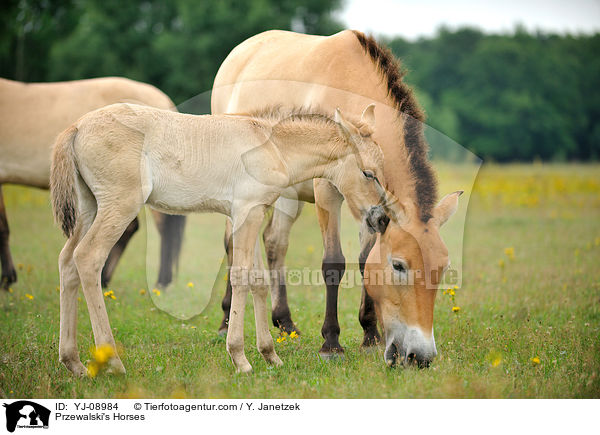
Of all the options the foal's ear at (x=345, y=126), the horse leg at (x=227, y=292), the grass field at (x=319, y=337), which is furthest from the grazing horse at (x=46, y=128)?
the foal's ear at (x=345, y=126)

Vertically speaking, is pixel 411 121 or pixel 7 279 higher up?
pixel 411 121

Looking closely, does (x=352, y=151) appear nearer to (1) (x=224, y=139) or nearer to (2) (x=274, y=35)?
(1) (x=224, y=139)

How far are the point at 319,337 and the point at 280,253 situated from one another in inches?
42.0

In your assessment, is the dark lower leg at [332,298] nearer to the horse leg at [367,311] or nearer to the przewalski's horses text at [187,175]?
the horse leg at [367,311]

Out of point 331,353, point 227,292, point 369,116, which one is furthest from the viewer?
point 227,292

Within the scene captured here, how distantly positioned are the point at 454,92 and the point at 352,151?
40.9 meters

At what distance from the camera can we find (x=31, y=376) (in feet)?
13.8

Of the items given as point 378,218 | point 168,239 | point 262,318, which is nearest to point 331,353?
point 262,318

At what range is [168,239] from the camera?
7.90 meters

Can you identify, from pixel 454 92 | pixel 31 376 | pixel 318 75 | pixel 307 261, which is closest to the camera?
pixel 31 376

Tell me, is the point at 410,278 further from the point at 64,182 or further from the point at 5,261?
the point at 5,261

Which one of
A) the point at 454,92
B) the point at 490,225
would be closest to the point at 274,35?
the point at 490,225

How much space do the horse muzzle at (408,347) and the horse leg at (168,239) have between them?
4086mm

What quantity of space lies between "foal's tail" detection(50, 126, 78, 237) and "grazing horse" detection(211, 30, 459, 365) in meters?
1.70
